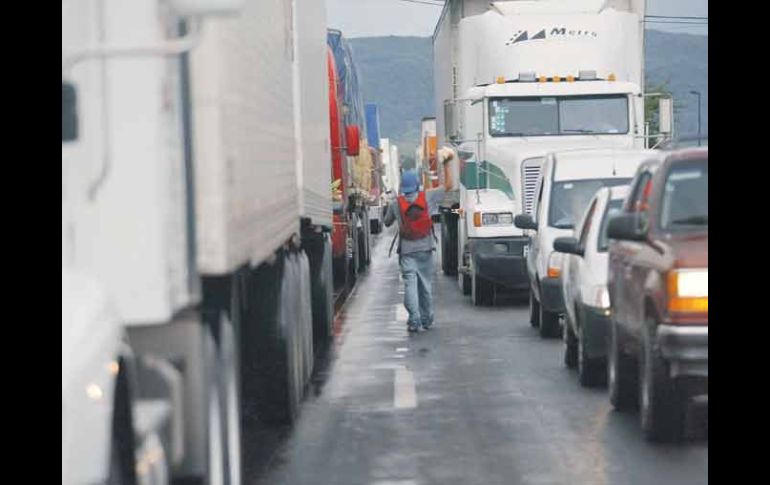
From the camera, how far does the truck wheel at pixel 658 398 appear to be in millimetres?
10820

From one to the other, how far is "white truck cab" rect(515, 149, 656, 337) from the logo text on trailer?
15.0ft

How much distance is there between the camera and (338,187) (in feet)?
83.6

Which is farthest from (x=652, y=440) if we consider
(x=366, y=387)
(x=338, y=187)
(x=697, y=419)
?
(x=338, y=187)

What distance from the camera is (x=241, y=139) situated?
26.9 ft

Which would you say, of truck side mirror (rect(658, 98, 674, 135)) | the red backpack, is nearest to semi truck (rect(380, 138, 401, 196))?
truck side mirror (rect(658, 98, 674, 135))

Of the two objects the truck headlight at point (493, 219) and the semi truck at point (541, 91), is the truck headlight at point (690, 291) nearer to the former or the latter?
the truck headlight at point (493, 219)

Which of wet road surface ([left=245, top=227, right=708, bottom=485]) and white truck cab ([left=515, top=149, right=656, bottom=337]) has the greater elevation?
white truck cab ([left=515, top=149, right=656, bottom=337])

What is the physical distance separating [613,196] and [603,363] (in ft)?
5.08

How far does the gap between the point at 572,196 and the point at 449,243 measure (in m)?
11.2

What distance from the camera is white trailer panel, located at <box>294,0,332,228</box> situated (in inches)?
547

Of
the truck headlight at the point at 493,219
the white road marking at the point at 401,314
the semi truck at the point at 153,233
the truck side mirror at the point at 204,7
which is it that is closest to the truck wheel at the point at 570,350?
the white road marking at the point at 401,314

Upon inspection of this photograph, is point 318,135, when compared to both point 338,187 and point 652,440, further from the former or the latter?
point 338,187

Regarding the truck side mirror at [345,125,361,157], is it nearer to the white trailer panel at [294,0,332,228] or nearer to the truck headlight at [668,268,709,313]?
the white trailer panel at [294,0,332,228]

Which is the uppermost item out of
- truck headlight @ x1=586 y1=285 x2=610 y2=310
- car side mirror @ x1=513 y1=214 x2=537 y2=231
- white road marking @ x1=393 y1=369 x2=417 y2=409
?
car side mirror @ x1=513 y1=214 x2=537 y2=231
